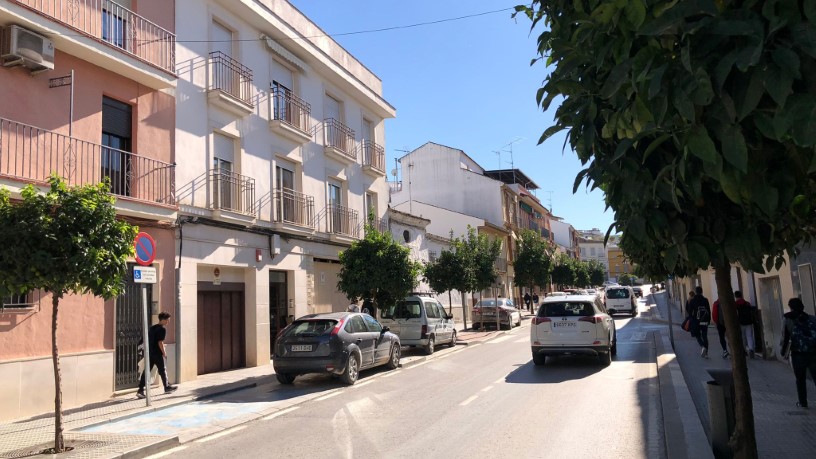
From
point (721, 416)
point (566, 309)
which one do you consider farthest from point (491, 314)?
point (721, 416)

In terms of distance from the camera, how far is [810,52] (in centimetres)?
175

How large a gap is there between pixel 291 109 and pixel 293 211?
3.37 meters

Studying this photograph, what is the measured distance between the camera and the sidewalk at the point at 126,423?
721cm

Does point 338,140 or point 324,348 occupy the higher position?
point 338,140

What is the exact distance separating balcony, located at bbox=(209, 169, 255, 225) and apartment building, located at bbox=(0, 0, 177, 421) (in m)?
1.54

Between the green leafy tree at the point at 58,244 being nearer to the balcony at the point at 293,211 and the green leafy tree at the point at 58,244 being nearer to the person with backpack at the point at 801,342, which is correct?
the person with backpack at the point at 801,342

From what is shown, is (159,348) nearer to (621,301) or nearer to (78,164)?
(78,164)

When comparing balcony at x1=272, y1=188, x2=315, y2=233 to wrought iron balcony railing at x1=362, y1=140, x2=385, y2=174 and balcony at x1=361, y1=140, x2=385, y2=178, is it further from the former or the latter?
wrought iron balcony railing at x1=362, y1=140, x2=385, y2=174

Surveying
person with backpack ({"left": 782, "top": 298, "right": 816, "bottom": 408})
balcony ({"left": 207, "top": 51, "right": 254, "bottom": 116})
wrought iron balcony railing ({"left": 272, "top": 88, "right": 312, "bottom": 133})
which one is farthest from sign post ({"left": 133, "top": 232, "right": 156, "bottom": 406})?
person with backpack ({"left": 782, "top": 298, "right": 816, "bottom": 408})

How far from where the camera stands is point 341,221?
21656 millimetres

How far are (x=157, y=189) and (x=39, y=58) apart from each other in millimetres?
3676

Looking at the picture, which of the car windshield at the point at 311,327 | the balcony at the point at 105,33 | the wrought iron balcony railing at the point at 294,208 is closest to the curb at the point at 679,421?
the car windshield at the point at 311,327

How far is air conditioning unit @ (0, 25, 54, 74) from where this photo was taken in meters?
9.87

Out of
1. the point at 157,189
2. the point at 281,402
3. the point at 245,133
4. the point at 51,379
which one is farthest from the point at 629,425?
the point at 245,133
